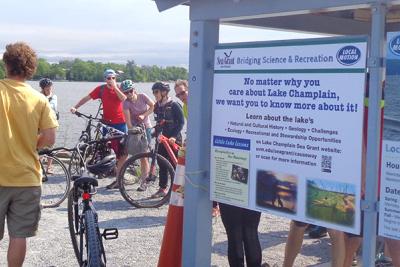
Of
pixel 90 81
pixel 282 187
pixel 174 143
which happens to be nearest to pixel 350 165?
pixel 282 187

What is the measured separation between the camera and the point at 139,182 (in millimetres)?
9242

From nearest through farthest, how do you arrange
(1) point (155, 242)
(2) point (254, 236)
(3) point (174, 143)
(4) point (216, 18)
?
(4) point (216, 18)
(2) point (254, 236)
(1) point (155, 242)
(3) point (174, 143)

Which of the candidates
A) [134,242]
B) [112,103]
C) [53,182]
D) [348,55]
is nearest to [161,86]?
[112,103]

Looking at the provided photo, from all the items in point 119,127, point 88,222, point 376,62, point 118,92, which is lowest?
point 88,222

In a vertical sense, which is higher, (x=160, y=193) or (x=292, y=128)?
(x=292, y=128)

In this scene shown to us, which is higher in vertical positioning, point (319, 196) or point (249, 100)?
point (249, 100)

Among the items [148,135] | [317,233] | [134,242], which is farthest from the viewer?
[148,135]

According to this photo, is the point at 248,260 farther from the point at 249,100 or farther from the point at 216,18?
the point at 216,18

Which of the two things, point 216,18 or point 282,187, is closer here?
point 282,187

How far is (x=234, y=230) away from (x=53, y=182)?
5.72 metres

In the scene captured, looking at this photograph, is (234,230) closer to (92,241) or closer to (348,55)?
(92,241)

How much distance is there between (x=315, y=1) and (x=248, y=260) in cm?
222

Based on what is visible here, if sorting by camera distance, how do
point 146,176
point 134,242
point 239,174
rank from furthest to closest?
point 146,176, point 134,242, point 239,174

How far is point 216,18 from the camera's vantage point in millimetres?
4500
